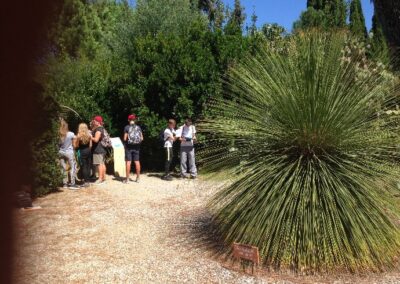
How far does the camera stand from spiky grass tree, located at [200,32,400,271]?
4.88m

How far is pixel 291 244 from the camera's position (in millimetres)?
4914

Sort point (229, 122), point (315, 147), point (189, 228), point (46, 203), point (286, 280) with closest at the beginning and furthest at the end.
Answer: point (286, 280) < point (315, 147) < point (229, 122) < point (189, 228) < point (46, 203)

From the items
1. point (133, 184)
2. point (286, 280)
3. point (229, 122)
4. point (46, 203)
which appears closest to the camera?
point (286, 280)

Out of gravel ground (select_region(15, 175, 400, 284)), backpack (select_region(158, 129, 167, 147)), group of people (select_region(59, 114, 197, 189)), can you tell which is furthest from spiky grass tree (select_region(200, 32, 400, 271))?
backpack (select_region(158, 129, 167, 147))

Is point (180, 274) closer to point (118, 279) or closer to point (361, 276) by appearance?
point (118, 279)

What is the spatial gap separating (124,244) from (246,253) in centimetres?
185

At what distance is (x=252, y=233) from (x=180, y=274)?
867 millimetres

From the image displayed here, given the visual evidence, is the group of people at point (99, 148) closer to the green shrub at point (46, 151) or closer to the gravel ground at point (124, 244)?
the green shrub at point (46, 151)

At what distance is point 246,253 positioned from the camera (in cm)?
493

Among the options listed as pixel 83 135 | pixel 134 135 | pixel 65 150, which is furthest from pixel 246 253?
pixel 83 135

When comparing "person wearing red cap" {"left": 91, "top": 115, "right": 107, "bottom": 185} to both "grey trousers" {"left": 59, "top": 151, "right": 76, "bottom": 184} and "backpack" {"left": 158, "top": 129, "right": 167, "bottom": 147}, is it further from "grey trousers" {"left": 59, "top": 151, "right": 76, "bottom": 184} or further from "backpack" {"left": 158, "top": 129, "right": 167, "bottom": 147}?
"backpack" {"left": 158, "top": 129, "right": 167, "bottom": 147}

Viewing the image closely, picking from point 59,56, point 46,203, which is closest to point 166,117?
point 59,56

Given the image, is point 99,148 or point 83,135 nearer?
point 83,135

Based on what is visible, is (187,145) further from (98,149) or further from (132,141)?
(98,149)
